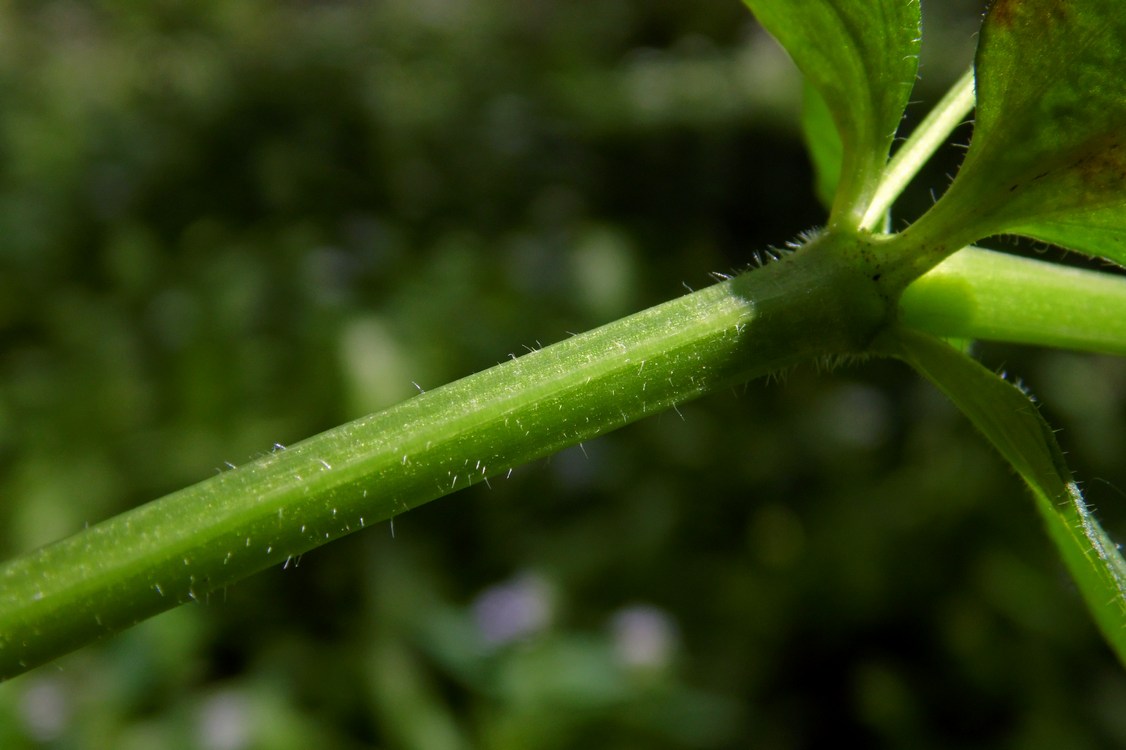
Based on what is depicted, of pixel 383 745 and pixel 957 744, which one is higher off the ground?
pixel 957 744

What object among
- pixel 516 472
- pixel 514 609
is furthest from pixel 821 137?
pixel 516 472

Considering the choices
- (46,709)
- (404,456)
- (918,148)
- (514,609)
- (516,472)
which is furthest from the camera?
(516,472)

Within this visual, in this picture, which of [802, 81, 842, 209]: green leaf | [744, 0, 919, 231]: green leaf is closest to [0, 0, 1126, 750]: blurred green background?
[802, 81, 842, 209]: green leaf

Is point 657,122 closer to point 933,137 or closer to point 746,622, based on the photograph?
point 746,622

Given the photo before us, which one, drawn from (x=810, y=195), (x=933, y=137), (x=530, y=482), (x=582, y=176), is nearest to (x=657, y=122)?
(x=582, y=176)

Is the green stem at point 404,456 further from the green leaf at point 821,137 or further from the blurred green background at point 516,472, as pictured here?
the blurred green background at point 516,472

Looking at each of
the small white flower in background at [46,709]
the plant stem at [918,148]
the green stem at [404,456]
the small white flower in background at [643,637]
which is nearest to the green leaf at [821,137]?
the plant stem at [918,148]

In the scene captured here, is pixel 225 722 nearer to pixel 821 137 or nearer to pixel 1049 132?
pixel 821 137
